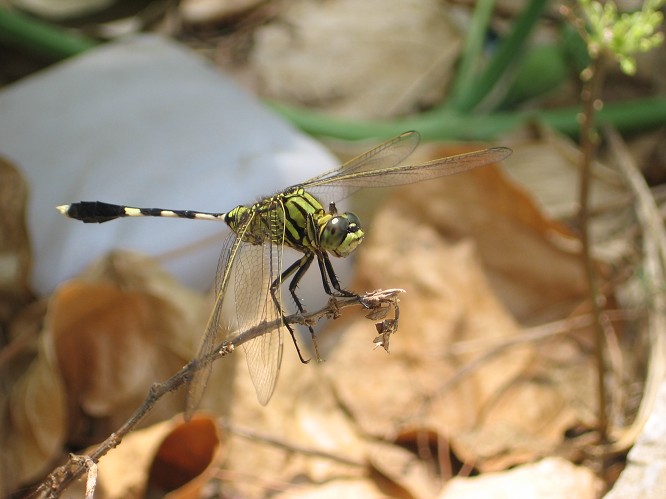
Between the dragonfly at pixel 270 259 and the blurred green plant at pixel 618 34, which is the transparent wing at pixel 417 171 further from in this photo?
the blurred green plant at pixel 618 34

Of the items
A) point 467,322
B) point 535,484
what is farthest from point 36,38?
point 535,484

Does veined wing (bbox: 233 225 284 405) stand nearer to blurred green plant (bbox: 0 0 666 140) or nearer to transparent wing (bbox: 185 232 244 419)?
transparent wing (bbox: 185 232 244 419)

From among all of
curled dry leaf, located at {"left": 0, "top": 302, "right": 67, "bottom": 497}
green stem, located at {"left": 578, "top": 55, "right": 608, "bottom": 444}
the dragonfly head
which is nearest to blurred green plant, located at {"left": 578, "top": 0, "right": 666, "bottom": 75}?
Result: green stem, located at {"left": 578, "top": 55, "right": 608, "bottom": 444}

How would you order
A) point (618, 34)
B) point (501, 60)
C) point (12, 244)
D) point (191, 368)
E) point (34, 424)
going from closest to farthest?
point (191, 368), point (618, 34), point (34, 424), point (12, 244), point (501, 60)

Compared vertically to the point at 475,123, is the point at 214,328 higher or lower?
higher

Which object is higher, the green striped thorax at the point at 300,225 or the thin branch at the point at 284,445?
the green striped thorax at the point at 300,225

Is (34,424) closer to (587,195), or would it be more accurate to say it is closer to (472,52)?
(587,195)

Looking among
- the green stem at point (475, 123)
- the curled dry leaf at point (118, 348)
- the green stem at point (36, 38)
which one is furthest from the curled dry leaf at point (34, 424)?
the green stem at point (36, 38)

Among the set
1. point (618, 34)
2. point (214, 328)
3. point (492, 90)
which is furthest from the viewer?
point (492, 90)
